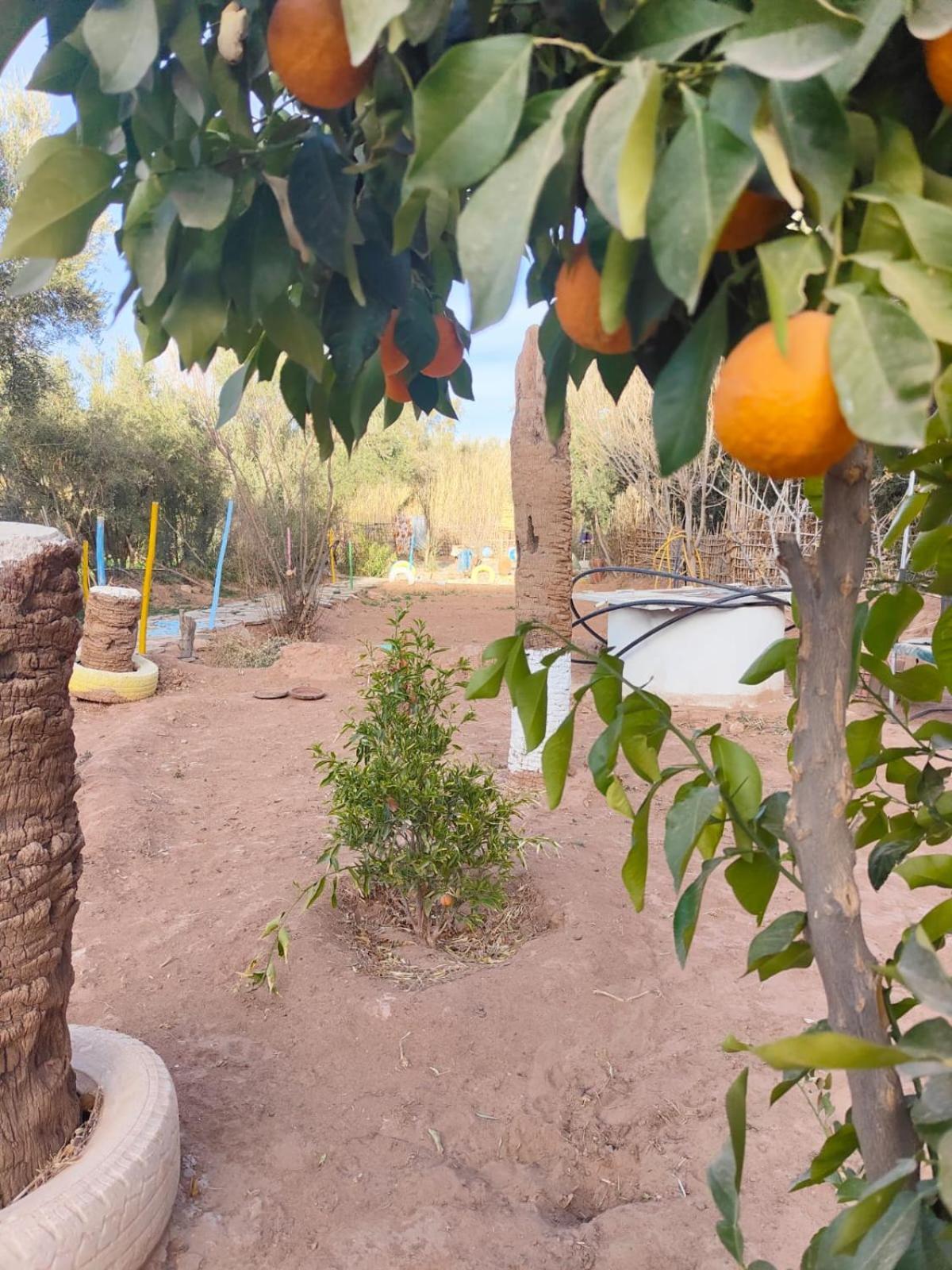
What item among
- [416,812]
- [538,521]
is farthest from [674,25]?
[538,521]

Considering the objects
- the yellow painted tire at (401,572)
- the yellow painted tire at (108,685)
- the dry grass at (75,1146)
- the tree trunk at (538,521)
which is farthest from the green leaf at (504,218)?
the yellow painted tire at (401,572)

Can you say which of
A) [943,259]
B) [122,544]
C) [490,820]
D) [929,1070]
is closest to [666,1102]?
[490,820]

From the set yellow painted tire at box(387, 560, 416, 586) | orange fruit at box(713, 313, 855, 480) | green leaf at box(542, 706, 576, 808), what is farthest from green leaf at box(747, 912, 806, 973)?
yellow painted tire at box(387, 560, 416, 586)

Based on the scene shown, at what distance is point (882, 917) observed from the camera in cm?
328

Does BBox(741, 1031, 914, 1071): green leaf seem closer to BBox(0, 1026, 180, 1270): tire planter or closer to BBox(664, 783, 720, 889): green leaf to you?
BBox(664, 783, 720, 889): green leaf

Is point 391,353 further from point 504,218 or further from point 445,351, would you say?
point 504,218

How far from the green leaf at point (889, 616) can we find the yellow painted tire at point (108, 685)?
6901mm

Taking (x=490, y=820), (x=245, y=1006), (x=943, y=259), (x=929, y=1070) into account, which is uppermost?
(x=943, y=259)

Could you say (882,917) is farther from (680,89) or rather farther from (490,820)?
(680,89)

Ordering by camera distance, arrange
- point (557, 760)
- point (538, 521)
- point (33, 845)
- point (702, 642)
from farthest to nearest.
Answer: point (702, 642)
point (538, 521)
point (33, 845)
point (557, 760)

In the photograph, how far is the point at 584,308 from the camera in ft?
1.93

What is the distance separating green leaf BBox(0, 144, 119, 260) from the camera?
0.57 meters

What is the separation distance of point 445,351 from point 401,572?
18.7m

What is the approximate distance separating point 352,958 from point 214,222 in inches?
107
